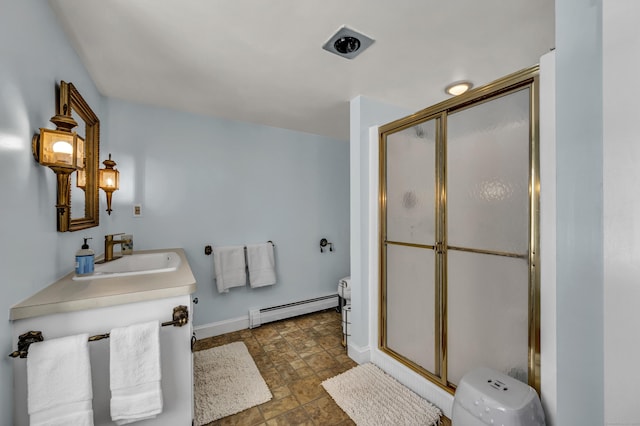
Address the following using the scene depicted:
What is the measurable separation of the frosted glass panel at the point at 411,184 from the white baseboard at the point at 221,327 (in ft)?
6.25

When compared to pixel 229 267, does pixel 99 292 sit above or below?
above

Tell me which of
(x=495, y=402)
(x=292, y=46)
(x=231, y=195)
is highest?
(x=292, y=46)

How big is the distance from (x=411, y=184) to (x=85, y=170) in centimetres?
232

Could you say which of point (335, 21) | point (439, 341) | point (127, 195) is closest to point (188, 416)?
point (439, 341)

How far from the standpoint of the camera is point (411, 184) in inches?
74.2

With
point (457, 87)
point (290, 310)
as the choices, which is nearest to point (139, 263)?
point (290, 310)

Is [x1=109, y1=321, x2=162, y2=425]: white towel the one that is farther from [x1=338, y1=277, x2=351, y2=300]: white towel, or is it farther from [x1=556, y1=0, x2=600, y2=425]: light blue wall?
[x1=338, y1=277, x2=351, y2=300]: white towel

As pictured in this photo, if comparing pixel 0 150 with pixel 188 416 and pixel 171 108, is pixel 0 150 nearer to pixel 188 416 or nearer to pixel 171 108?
pixel 188 416

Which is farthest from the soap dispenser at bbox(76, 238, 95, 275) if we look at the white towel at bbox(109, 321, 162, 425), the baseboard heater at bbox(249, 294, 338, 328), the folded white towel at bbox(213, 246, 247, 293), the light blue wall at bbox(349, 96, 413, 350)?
the light blue wall at bbox(349, 96, 413, 350)

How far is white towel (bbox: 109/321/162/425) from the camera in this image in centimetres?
106

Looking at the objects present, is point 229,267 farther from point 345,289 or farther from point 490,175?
point 490,175

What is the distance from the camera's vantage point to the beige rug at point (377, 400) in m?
1.57

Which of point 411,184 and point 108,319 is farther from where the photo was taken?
point 411,184

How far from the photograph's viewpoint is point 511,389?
1157 millimetres
